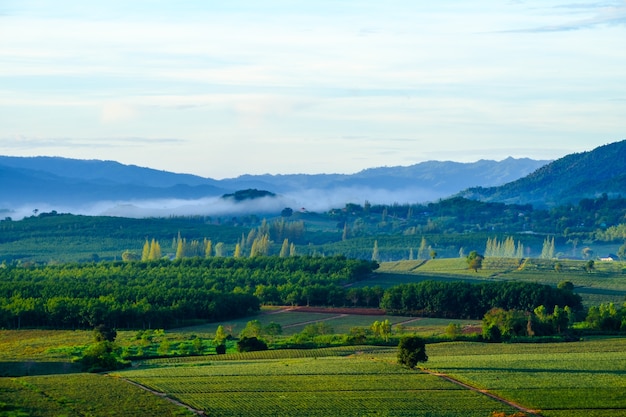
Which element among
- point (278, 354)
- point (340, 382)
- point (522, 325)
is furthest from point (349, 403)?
point (522, 325)

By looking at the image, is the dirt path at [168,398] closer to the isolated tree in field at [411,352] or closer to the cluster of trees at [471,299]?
the isolated tree in field at [411,352]

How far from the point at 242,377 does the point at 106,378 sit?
37.9ft

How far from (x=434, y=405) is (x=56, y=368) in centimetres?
4197

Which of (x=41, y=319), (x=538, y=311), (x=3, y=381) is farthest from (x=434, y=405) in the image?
(x=41, y=319)

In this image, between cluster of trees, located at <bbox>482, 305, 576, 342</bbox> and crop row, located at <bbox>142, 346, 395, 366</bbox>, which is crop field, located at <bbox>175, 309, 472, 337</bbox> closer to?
cluster of trees, located at <bbox>482, 305, 576, 342</bbox>

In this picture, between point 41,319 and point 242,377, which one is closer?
point 242,377

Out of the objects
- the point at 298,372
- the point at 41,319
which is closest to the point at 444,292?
the point at 41,319

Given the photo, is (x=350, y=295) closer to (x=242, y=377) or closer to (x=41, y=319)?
(x=41, y=319)

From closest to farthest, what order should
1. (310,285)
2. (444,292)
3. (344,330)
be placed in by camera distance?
(344,330) → (444,292) → (310,285)

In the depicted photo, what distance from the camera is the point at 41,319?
160 meters

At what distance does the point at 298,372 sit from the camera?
4070 inches

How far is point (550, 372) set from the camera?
104 meters

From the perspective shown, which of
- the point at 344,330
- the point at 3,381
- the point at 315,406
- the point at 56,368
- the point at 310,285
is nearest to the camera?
the point at 315,406

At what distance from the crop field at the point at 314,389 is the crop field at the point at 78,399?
2579 millimetres
